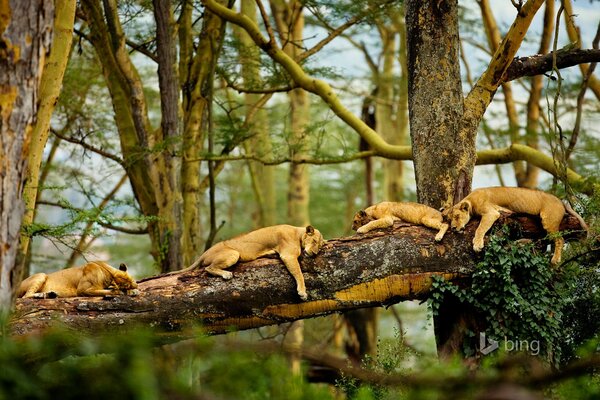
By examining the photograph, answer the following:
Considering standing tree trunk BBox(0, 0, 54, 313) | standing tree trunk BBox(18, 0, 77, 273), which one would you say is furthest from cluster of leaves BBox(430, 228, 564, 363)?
standing tree trunk BBox(0, 0, 54, 313)

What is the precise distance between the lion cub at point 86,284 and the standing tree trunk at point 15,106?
4.27 metres

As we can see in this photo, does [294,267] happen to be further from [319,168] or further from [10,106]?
[319,168]

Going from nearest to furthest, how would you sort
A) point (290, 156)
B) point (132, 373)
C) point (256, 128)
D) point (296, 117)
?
point (132, 373), point (290, 156), point (256, 128), point (296, 117)

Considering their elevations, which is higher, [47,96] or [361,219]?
[47,96]

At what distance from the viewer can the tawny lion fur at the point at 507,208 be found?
411 inches

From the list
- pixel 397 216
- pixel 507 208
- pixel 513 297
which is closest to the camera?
pixel 513 297

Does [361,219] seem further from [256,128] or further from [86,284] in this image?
[256,128]

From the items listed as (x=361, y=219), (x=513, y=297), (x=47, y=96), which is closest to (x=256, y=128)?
(x=361, y=219)

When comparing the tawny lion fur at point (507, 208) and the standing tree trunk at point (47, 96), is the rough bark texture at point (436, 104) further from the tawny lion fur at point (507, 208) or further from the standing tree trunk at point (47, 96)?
the standing tree trunk at point (47, 96)

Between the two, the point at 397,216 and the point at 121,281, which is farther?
the point at 397,216

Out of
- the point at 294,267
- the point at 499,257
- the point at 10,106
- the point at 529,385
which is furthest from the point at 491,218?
the point at 529,385

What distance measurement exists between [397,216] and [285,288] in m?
1.90

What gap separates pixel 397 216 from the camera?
1102cm

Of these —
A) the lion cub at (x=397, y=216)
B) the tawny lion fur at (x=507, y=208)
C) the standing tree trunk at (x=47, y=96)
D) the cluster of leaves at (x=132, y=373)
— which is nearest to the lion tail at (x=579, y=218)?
the tawny lion fur at (x=507, y=208)
